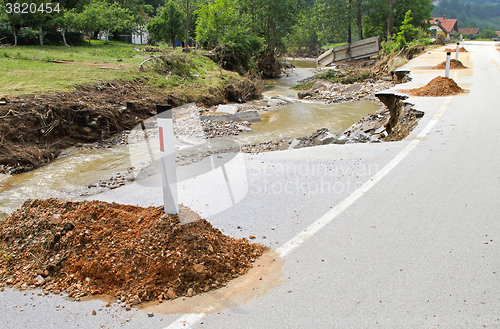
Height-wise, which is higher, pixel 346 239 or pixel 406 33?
pixel 406 33

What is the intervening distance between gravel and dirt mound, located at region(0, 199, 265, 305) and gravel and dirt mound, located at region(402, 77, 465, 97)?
11.2 meters

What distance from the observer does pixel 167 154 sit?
11.5ft

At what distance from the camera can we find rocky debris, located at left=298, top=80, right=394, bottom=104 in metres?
20.7

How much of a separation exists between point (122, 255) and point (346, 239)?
7.89ft

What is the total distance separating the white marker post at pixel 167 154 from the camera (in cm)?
334

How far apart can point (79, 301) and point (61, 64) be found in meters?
17.2

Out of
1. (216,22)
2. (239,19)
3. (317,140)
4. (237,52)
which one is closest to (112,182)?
(317,140)

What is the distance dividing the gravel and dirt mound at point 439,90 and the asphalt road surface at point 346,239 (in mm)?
5356

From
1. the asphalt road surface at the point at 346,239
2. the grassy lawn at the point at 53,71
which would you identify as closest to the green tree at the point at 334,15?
the grassy lawn at the point at 53,71

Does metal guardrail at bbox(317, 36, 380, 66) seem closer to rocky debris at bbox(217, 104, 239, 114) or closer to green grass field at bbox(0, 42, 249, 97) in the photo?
green grass field at bbox(0, 42, 249, 97)

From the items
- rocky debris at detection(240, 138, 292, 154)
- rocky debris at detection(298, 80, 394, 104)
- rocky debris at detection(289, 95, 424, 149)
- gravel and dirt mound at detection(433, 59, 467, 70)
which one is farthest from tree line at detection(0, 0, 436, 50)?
rocky debris at detection(289, 95, 424, 149)

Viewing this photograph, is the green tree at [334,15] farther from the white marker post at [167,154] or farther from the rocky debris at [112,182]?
the white marker post at [167,154]

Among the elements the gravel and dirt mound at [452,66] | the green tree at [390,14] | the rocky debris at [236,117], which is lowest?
the rocky debris at [236,117]

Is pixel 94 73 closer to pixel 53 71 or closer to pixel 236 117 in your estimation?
pixel 53 71
